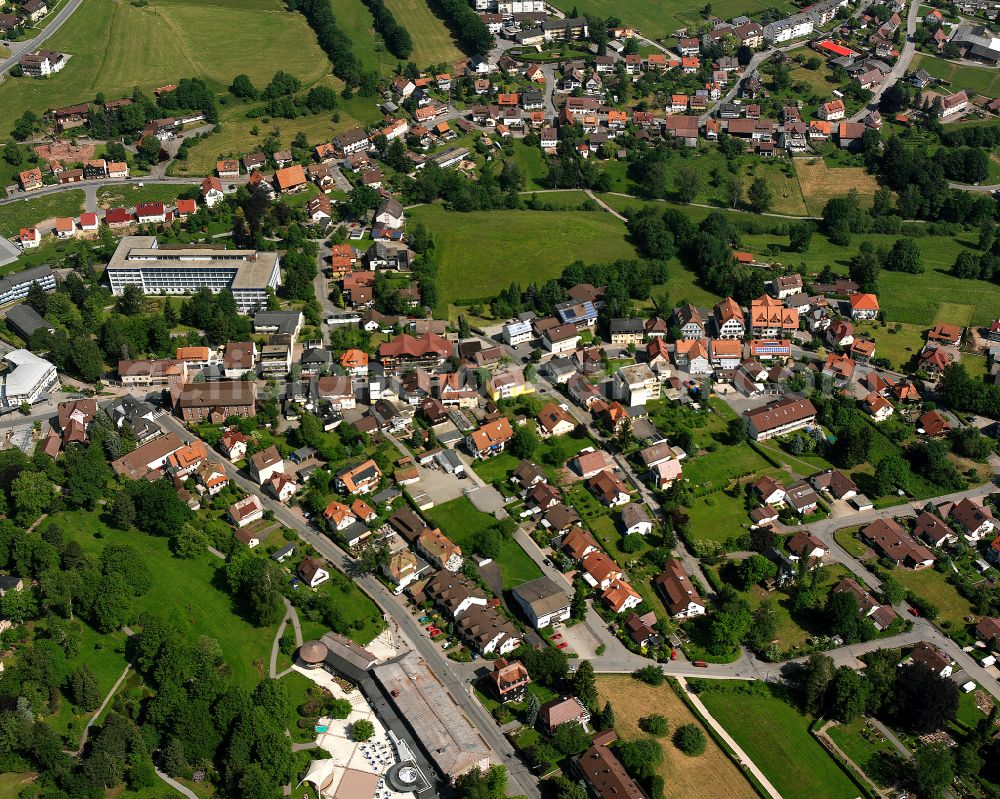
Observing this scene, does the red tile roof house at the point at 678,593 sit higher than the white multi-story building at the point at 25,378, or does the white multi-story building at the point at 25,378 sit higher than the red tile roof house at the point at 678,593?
the white multi-story building at the point at 25,378

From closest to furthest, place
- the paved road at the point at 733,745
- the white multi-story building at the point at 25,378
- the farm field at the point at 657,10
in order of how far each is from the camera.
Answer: the paved road at the point at 733,745 → the white multi-story building at the point at 25,378 → the farm field at the point at 657,10

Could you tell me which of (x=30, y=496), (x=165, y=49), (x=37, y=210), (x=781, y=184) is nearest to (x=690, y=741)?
(x=30, y=496)

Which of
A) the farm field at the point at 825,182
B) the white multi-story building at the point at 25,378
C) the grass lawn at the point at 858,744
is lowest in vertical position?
the grass lawn at the point at 858,744

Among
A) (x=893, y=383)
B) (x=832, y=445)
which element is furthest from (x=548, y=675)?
(x=893, y=383)

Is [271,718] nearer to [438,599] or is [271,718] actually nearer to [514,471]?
[438,599]

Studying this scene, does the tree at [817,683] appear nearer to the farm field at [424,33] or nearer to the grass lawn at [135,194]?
the grass lawn at [135,194]

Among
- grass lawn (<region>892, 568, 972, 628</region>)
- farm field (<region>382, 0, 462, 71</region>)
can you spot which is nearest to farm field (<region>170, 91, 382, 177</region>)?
farm field (<region>382, 0, 462, 71</region>)

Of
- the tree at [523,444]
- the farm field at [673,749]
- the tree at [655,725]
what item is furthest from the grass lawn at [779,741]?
the tree at [523,444]
